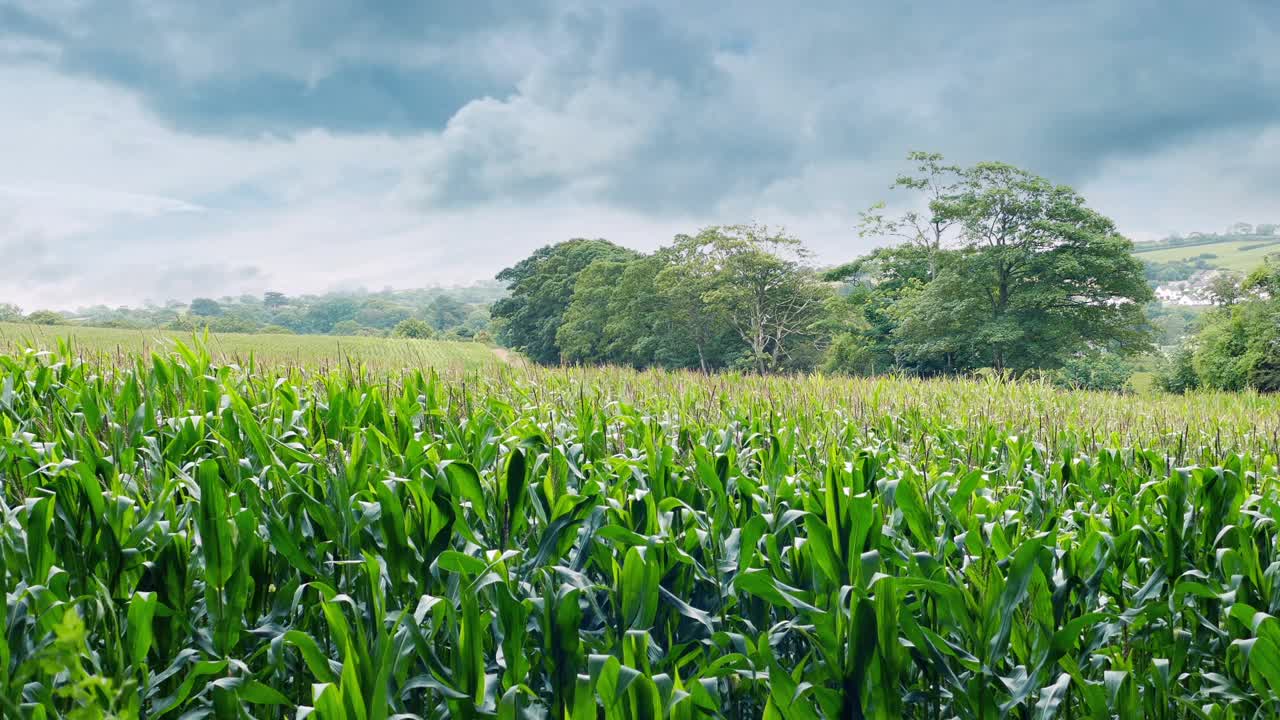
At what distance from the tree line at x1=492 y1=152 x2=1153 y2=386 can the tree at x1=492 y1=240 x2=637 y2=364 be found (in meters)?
0.20

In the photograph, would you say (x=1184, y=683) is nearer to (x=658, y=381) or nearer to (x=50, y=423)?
(x=50, y=423)

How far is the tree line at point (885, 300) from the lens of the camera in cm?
3831

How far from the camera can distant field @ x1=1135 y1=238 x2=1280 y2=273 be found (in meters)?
144

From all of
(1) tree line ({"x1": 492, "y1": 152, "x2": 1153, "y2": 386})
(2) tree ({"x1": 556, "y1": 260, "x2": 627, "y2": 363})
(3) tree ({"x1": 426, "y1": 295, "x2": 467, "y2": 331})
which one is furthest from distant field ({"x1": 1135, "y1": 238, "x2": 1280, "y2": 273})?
(3) tree ({"x1": 426, "y1": 295, "x2": 467, "y2": 331})

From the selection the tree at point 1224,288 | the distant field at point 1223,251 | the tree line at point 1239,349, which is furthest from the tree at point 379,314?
the distant field at point 1223,251

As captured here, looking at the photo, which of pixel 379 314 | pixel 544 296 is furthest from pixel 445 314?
pixel 544 296

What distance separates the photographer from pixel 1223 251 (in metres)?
154

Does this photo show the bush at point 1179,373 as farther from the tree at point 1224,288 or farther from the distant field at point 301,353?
the distant field at point 301,353

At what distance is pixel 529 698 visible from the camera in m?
1.80

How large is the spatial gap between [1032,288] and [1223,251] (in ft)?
527

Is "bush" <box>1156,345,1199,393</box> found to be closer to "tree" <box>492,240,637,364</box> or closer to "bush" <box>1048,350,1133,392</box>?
"bush" <box>1048,350,1133,392</box>

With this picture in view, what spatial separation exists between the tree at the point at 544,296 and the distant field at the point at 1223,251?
134 metres

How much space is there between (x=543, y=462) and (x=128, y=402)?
3.25m

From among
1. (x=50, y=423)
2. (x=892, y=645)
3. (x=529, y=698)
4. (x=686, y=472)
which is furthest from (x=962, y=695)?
(x=50, y=423)
